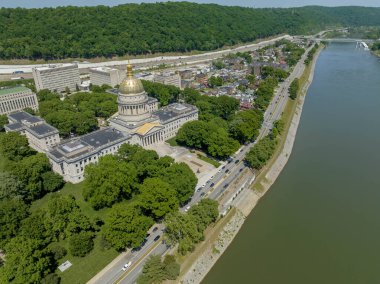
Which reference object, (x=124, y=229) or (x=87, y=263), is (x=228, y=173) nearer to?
(x=124, y=229)

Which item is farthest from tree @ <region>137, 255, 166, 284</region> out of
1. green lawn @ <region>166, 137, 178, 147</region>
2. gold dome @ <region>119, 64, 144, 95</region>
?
gold dome @ <region>119, 64, 144, 95</region>

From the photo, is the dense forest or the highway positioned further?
the dense forest

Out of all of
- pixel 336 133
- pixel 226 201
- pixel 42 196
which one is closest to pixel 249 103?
pixel 336 133

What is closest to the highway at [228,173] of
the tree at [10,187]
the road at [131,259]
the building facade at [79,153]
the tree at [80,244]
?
the road at [131,259]

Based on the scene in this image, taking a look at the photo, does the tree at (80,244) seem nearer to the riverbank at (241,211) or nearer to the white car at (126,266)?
the white car at (126,266)

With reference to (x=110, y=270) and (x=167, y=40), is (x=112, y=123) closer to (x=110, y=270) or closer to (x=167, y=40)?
(x=110, y=270)

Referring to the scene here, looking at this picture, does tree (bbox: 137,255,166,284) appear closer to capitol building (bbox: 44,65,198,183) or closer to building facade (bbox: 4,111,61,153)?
capitol building (bbox: 44,65,198,183)
